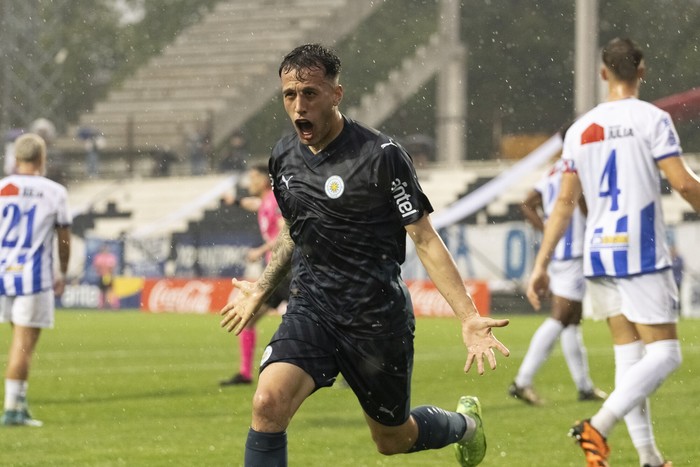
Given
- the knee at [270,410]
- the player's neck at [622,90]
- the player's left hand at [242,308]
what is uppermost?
the player's neck at [622,90]

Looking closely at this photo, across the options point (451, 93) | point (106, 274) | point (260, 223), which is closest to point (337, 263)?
point (260, 223)

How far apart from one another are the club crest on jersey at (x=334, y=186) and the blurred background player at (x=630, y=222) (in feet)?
5.74

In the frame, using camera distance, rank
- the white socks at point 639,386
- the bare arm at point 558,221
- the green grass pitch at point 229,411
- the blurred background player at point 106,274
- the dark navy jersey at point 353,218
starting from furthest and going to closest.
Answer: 1. the blurred background player at point 106,274
2. the green grass pitch at point 229,411
3. the bare arm at point 558,221
4. the white socks at point 639,386
5. the dark navy jersey at point 353,218

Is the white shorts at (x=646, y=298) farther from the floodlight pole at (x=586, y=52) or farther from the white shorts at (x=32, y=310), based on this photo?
the floodlight pole at (x=586, y=52)

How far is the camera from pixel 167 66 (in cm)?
4753

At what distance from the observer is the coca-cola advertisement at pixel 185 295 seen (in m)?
28.4

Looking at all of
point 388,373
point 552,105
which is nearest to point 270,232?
point 388,373

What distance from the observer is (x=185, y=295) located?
96.2 ft

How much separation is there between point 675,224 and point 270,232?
1339 centimetres

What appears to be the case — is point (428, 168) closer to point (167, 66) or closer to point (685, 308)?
point (685, 308)

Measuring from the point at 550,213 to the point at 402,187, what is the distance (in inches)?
219

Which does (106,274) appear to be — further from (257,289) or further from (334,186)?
(334,186)

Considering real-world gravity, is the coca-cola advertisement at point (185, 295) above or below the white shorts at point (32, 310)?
below

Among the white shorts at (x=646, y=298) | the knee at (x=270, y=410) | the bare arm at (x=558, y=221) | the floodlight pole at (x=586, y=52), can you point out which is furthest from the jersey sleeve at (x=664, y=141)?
the floodlight pole at (x=586, y=52)
